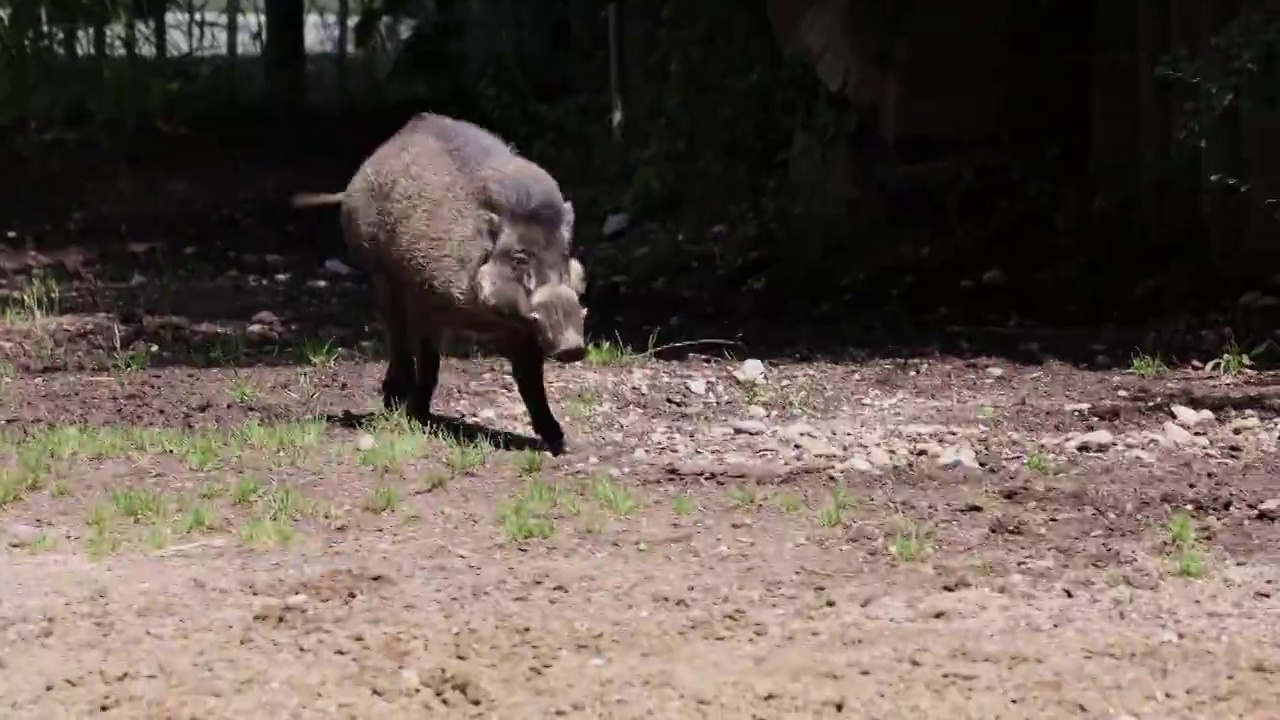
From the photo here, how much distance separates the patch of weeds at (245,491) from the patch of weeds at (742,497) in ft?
4.58

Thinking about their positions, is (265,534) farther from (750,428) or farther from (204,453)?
(750,428)

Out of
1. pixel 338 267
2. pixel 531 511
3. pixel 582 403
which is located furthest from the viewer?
pixel 338 267

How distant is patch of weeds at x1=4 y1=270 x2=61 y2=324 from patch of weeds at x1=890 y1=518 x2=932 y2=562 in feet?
17.4

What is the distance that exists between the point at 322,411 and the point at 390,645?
2838mm

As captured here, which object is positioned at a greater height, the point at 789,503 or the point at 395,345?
the point at 395,345

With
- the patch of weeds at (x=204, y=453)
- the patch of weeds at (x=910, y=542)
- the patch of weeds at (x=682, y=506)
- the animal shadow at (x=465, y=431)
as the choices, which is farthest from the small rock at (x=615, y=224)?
the patch of weeds at (x=910, y=542)

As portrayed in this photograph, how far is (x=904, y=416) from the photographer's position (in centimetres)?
703

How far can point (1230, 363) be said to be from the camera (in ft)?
25.2

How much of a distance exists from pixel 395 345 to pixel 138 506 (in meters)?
1.49

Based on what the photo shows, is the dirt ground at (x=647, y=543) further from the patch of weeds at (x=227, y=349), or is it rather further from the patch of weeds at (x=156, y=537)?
the patch of weeds at (x=227, y=349)

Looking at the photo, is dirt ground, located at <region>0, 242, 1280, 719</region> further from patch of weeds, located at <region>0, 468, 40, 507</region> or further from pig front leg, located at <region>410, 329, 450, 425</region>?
pig front leg, located at <region>410, 329, 450, 425</region>

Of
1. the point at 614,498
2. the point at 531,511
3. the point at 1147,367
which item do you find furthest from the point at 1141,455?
the point at 531,511

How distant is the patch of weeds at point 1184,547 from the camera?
15.8ft

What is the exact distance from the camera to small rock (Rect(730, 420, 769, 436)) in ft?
22.0
